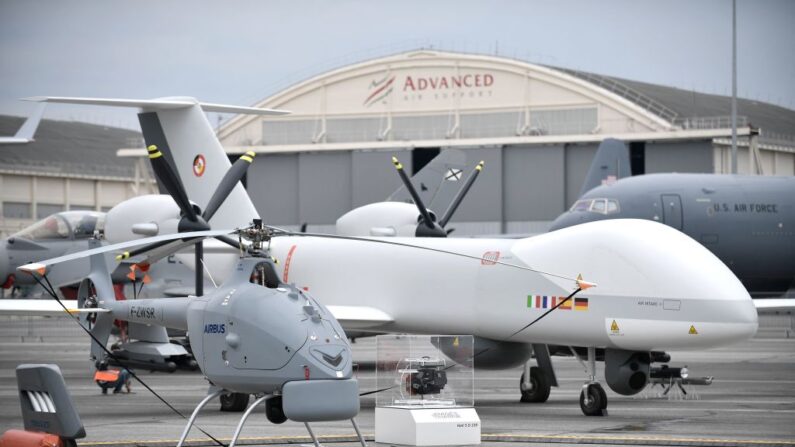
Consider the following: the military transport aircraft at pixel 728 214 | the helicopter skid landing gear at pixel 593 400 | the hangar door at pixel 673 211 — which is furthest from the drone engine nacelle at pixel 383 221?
the helicopter skid landing gear at pixel 593 400

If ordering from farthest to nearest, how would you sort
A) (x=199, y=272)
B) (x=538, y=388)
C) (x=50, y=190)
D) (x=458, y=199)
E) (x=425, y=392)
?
(x=50, y=190) < (x=458, y=199) < (x=199, y=272) < (x=538, y=388) < (x=425, y=392)

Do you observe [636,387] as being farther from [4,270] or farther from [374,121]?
[374,121]

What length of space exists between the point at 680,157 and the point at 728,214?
2749 centimetres

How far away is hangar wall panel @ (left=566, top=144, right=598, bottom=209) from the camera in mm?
61625

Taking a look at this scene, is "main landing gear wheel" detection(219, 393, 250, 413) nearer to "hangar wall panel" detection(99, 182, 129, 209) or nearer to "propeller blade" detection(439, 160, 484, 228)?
"propeller blade" detection(439, 160, 484, 228)

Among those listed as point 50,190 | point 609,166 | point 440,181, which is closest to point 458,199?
point 440,181

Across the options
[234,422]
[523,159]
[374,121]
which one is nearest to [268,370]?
[234,422]

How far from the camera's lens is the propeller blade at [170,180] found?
69.1 ft

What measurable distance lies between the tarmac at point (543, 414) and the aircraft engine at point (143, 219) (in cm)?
315

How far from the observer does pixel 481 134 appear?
65625 mm

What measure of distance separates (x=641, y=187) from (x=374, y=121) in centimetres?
3497

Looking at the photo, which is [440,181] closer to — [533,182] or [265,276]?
[265,276]

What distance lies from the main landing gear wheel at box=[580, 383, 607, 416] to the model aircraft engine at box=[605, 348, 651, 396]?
14.6 inches

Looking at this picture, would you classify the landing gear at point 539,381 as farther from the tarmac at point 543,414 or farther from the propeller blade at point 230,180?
the propeller blade at point 230,180
